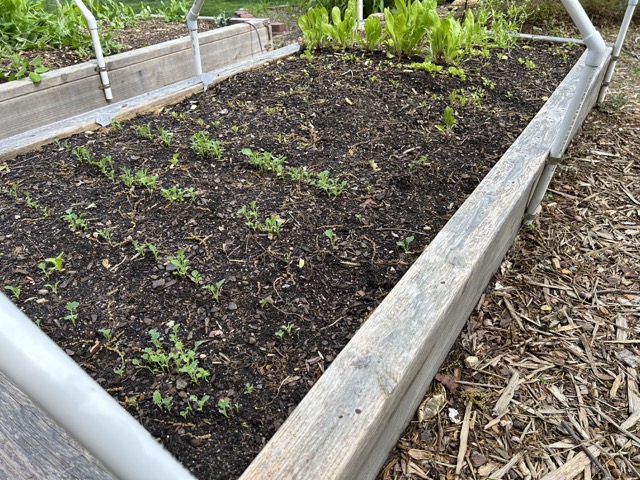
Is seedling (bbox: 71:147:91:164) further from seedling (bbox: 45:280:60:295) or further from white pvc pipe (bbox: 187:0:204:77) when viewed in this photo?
white pvc pipe (bbox: 187:0:204:77)

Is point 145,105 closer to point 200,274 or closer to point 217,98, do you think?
point 217,98

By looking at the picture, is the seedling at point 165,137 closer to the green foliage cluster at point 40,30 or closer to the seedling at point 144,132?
the seedling at point 144,132

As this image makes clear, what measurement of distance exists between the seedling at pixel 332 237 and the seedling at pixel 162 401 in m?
0.68

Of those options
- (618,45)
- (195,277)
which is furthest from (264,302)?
(618,45)

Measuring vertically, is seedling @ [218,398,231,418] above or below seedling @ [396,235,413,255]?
below

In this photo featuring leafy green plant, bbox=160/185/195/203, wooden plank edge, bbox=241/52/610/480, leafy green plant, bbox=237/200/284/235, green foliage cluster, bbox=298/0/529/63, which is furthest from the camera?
green foliage cluster, bbox=298/0/529/63

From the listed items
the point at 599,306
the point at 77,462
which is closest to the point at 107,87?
the point at 77,462

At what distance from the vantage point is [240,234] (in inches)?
62.0

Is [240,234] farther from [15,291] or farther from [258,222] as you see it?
[15,291]

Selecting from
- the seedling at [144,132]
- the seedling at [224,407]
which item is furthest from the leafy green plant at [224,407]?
the seedling at [144,132]

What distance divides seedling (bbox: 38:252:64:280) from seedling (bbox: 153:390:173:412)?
0.59m

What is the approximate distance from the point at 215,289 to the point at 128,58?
2.60 m

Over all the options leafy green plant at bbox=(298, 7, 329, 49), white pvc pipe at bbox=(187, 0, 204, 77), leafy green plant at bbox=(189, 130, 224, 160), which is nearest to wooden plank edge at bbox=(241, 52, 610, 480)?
leafy green plant at bbox=(189, 130, 224, 160)

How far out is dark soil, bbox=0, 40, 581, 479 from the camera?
1.16 metres
